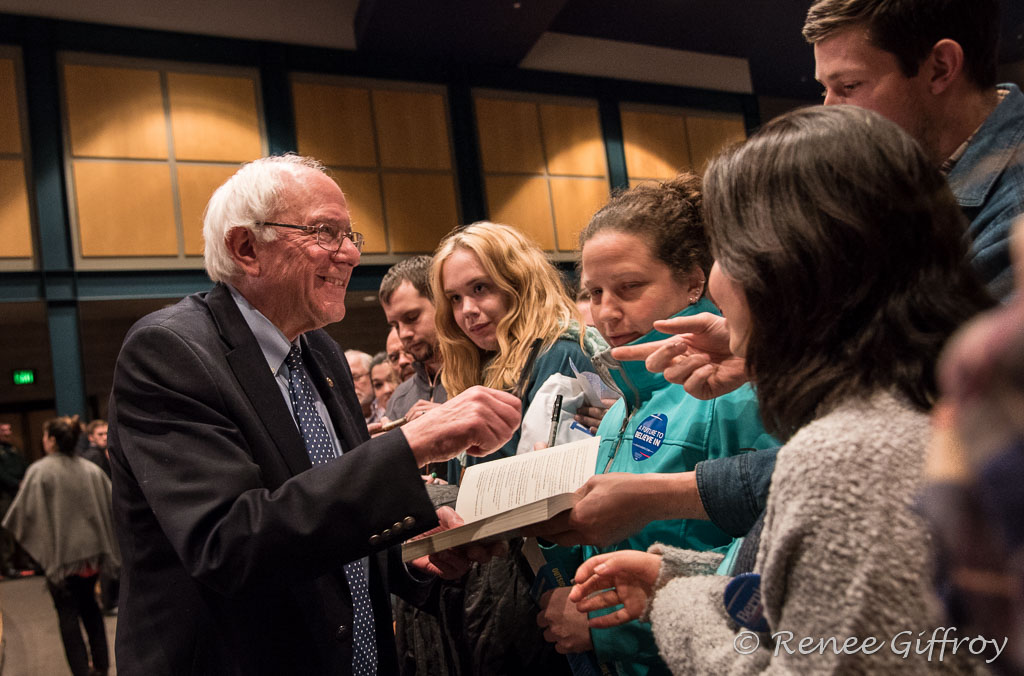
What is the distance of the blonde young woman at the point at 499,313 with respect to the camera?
2.40 metres

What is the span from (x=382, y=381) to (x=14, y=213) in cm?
473

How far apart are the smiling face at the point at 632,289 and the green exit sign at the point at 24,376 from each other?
41.9 ft

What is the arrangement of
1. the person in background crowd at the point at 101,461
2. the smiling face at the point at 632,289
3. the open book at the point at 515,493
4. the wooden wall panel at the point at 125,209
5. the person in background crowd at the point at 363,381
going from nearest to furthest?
the open book at the point at 515,493, the smiling face at the point at 632,289, the person in background crowd at the point at 363,381, the person in background crowd at the point at 101,461, the wooden wall panel at the point at 125,209

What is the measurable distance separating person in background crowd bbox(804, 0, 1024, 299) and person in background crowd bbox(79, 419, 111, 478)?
23.6ft

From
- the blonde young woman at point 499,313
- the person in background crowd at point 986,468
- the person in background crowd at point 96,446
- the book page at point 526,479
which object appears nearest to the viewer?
the person in background crowd at point 986,468

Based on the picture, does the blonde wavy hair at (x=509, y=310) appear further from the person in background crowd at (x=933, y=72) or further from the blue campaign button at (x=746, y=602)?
the blue campaign button at (x=746, y=602)

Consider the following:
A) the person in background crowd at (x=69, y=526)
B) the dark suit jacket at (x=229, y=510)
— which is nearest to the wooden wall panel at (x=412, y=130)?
the person in background crowd at (x=69, y=526)

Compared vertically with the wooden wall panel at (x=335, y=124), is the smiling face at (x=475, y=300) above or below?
below

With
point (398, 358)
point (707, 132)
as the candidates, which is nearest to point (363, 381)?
point (398, 358)

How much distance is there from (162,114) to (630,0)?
5.13m

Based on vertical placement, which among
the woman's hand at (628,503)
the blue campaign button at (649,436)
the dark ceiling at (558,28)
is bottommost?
the woman's hand at (628,503)

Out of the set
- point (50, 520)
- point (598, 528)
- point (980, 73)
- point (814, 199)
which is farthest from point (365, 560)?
point (50, 520)

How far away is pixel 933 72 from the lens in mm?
1431

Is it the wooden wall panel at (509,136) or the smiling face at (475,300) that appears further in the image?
the wooden wall panel at (509,136)
